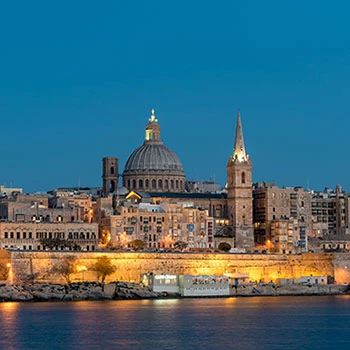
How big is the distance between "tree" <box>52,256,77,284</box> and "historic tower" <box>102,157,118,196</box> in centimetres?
2397

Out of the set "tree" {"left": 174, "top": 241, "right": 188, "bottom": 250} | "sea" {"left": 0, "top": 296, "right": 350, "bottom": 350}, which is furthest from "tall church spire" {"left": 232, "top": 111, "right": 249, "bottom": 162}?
"sea" {"left": 0, "top": 296, "right": 350, "bottom": 350}

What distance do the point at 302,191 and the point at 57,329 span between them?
44.0 metres

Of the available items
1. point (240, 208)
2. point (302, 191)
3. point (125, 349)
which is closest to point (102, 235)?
point (240, 208)

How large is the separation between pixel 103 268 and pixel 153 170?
78.2 ft

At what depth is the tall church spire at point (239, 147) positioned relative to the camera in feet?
287

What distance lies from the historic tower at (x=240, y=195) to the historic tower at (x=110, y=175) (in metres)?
9.76

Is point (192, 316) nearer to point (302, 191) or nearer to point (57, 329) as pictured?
point (57, 329)

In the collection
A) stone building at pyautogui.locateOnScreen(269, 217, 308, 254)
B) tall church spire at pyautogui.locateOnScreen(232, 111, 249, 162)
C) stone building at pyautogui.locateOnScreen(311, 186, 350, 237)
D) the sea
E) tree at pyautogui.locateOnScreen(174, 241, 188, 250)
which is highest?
tall church spire at pyautogui.locateOnScreen(232, 111, 249, 162)

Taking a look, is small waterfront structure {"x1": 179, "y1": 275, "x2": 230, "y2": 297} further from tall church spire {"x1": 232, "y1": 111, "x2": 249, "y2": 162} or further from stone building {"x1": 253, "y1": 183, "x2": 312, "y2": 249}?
tall church spire {"x1": 232, "y1": 111, "x2": 249, "y2": 162}

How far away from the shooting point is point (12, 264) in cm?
6756

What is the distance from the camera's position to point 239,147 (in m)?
88.1

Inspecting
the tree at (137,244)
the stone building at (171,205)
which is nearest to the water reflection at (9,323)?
the tree at (137,244)

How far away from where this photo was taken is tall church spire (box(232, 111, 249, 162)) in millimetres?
87625

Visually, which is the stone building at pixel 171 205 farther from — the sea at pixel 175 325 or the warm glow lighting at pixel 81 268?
the sea at pixel 175 325
